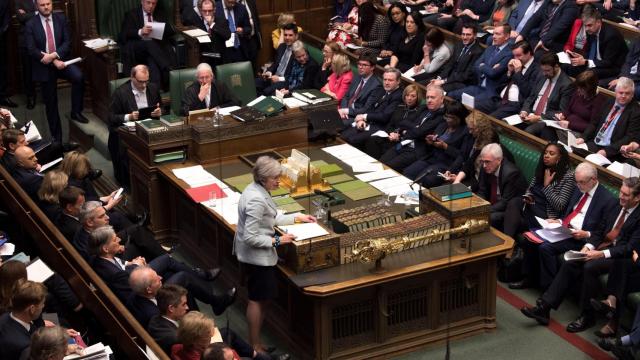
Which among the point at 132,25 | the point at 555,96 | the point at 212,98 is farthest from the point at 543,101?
the point at 132,25

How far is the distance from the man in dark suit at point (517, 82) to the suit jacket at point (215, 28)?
301 centimetres

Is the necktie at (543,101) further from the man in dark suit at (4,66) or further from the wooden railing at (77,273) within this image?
the man in dark suit at (4,66)

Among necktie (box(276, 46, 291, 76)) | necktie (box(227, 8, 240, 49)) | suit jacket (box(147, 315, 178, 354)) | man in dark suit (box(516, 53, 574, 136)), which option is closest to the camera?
suit jacket (box(147, 315, 178, 354))

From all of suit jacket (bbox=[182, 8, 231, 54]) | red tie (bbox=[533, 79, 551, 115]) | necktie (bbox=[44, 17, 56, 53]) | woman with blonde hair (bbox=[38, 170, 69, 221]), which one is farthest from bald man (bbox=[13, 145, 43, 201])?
red tie (bbox=[533, 79, 551, 115])

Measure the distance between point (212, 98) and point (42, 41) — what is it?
2004 millimetres

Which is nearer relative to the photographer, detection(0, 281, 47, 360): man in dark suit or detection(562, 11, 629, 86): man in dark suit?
detection(0, 281, 47, 360): man in dark suit

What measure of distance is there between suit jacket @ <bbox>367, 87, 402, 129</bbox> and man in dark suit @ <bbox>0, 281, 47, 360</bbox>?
4732 mm

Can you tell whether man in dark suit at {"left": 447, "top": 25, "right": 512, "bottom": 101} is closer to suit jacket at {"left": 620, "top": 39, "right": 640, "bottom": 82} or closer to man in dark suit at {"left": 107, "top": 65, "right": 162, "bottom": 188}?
suit jacket at {"left": 620, "top": 39, "right": 640, "bottom": 82}

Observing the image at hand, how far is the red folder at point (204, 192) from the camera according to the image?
847cm

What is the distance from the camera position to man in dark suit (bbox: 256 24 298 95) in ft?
38.4

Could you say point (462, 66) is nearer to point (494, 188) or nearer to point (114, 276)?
point (494, 188)

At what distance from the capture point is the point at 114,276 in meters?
7.07

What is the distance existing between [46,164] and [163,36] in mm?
2866

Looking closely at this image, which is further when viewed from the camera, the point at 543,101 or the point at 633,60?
the point at 633,60
